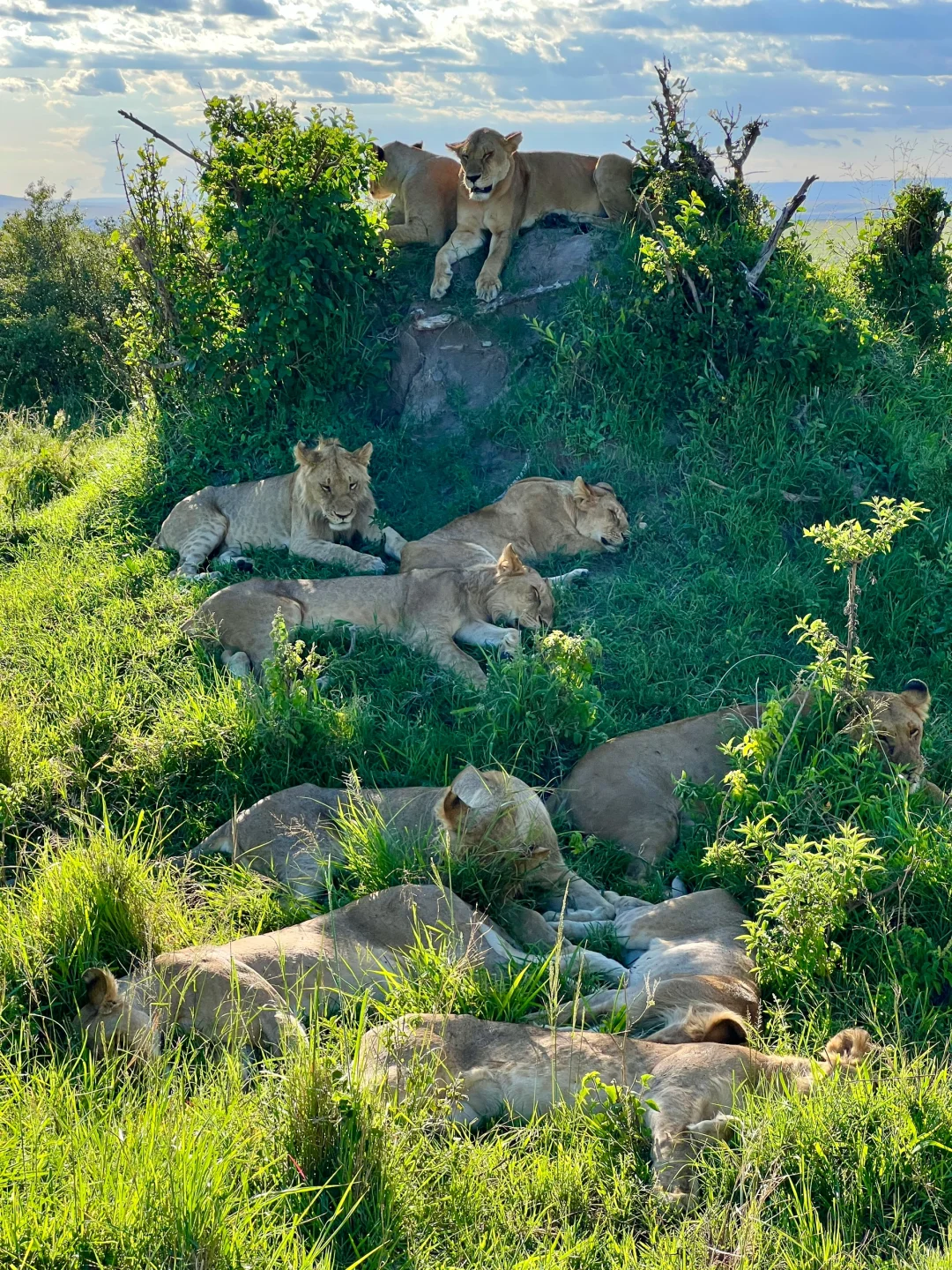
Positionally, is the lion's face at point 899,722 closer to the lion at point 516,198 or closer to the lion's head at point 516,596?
the lion's head at point 516,596

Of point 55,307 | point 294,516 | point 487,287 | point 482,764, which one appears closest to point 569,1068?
point 482,764

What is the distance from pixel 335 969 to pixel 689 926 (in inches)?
60.4

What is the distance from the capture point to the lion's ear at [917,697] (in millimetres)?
6090

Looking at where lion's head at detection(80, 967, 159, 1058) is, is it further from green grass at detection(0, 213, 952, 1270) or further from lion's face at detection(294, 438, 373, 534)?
lion's face at detection(294, 438, 373, 534)

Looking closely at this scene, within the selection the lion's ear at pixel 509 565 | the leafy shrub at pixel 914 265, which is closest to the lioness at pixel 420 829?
the lion's ear at pixel 509 565

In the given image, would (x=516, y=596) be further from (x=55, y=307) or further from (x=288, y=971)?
(x=55, y=307)

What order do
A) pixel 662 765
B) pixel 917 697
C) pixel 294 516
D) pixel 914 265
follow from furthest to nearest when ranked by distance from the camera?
1. pixel 914 265
2. pixel 294 516
3. pixel 662 765
4. pixel 917 697

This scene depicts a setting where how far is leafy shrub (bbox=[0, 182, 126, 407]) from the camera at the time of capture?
17.0 meters

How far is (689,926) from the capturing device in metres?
5.13

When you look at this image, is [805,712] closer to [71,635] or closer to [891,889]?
[891,889]

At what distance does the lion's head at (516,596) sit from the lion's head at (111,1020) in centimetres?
398

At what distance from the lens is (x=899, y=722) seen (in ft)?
19.7

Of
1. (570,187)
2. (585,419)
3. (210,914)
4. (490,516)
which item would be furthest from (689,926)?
(570,187)

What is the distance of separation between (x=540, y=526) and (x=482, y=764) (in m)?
2.72
